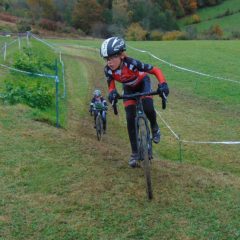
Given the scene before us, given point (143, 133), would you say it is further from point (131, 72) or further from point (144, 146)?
point (131, 72)

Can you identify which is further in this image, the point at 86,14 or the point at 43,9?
the point at 43,9

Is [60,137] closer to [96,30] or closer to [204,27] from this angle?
[96,30]

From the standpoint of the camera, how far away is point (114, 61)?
22.1 feet

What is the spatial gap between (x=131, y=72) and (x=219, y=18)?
85100 millimetres

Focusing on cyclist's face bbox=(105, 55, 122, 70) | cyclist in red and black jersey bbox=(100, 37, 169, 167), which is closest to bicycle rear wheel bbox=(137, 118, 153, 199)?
cyclist in red and black jersey bbox=(100, 37, 169, 167)

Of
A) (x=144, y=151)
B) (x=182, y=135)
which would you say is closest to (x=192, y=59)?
(x=182, y=135)

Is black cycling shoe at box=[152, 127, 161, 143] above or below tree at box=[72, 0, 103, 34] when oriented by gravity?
below

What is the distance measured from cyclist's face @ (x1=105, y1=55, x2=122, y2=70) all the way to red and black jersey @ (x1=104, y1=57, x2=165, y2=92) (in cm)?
11

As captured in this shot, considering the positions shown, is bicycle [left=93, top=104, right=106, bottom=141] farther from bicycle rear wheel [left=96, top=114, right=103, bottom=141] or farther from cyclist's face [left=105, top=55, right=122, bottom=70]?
cyclist's face [left=105, top=55, right=122, bottom=70]

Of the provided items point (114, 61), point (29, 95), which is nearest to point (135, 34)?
point (29, 95)

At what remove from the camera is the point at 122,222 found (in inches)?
220

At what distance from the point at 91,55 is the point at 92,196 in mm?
29679

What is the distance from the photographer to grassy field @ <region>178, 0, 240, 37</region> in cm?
8269

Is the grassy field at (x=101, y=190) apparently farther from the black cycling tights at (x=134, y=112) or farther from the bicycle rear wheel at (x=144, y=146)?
the black cycling tights at (x=134, y=112)
